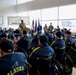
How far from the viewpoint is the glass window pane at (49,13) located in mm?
11338

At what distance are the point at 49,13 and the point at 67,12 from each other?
190cm

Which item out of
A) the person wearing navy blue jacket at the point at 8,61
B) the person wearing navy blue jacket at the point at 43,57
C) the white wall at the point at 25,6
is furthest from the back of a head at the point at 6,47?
the white wall at the point at 25,6

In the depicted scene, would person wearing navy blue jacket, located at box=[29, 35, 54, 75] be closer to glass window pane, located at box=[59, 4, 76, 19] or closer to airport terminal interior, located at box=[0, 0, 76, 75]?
airport terminal interior, located at box=[0, 0, 76, 75]

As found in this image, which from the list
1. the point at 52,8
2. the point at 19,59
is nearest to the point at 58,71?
the point at 19,59

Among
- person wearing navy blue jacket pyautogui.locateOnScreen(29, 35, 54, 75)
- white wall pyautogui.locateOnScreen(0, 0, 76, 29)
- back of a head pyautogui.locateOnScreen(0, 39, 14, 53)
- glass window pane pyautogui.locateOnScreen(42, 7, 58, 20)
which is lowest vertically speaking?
person wearing navy blue jacket pyautogui.locateOnScreen(29, 35, 54, 75)

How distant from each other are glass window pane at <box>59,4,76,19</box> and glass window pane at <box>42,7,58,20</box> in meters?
0.52

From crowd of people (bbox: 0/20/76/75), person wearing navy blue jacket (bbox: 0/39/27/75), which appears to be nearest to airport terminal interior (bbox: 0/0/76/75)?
crowd of people (bbox: 0/20/76/75)

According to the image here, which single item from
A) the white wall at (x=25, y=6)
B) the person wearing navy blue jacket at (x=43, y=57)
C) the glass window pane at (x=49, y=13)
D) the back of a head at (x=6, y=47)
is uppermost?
the white wall at (x=25, y=6)

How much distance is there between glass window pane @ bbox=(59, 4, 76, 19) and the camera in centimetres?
989

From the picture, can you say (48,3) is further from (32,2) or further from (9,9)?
(9,9)

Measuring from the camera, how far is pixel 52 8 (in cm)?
1145

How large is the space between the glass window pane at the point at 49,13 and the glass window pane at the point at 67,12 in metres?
0.52

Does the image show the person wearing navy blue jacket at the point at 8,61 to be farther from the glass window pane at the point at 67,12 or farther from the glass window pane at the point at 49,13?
the glass window pane at the point at 49,13

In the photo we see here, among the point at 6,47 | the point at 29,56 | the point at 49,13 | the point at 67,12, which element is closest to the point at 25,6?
the point at 49,13
